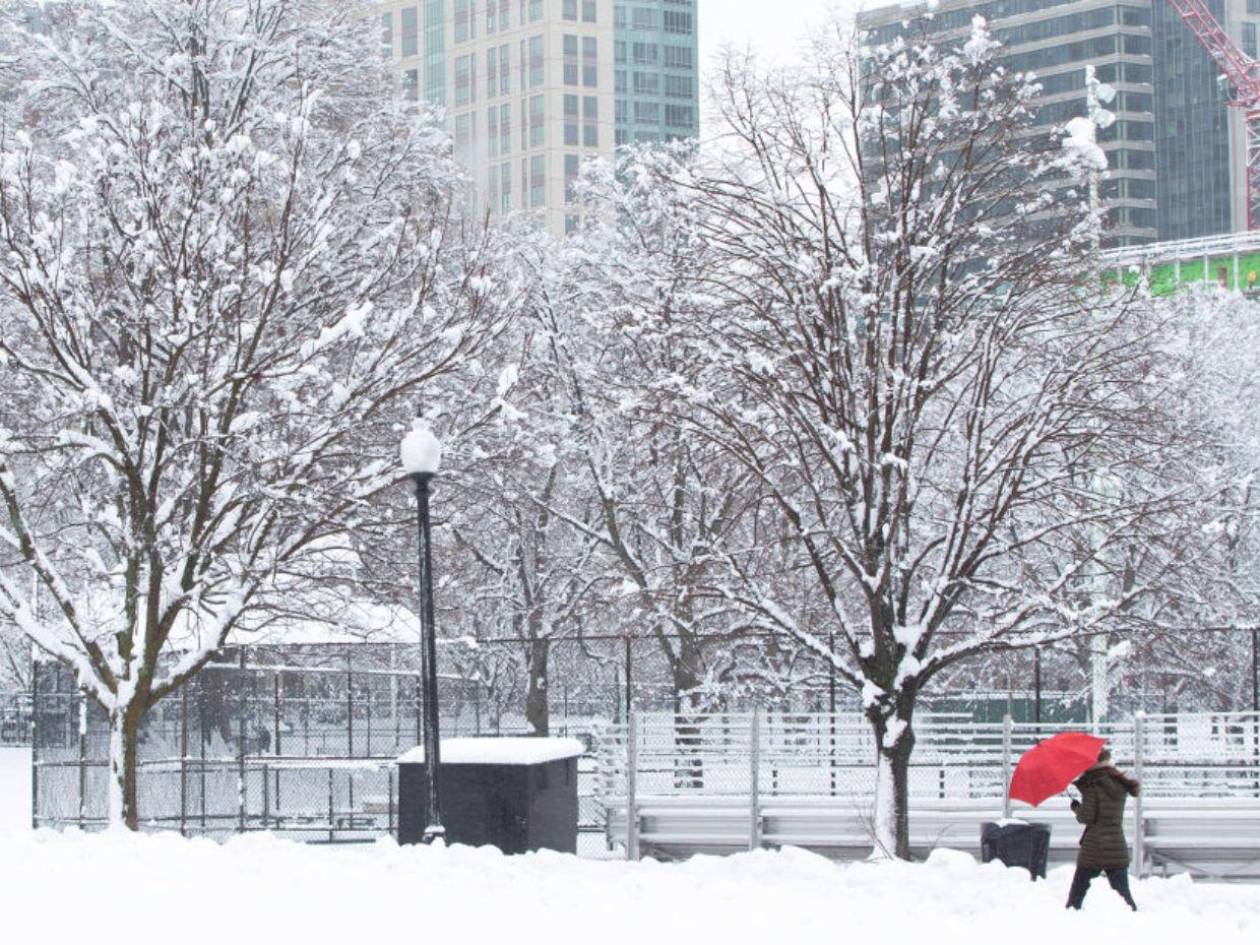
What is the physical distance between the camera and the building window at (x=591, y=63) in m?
145

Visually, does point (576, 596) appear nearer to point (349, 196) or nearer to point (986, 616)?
point (349, 196)

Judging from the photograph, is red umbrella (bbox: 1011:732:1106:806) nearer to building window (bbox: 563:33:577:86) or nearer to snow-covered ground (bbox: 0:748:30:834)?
snow-covered ground (bbox: 0:748:30:834)

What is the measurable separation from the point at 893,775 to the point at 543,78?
12703 centimetres

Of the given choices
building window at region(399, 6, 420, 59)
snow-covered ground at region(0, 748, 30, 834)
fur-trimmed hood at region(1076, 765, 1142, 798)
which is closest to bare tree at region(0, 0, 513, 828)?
snow-covered ground at region(0, 748, 30, 834)

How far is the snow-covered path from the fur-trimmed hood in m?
0.88

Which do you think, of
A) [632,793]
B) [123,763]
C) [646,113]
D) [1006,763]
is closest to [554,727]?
[632,793]

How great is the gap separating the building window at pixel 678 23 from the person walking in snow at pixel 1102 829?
14105 cm

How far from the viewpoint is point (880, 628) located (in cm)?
2048

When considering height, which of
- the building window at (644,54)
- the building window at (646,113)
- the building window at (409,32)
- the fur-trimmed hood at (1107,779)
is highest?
the building window at (409,32)

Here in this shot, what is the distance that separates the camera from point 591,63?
145 m

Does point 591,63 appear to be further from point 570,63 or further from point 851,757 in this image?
point 851,757

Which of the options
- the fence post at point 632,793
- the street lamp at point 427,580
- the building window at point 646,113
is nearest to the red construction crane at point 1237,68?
the building window at point 646,113

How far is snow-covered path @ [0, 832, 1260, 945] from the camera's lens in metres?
12.0

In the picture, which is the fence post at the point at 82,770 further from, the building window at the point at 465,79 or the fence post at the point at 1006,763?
the building window at the point at 465,79
